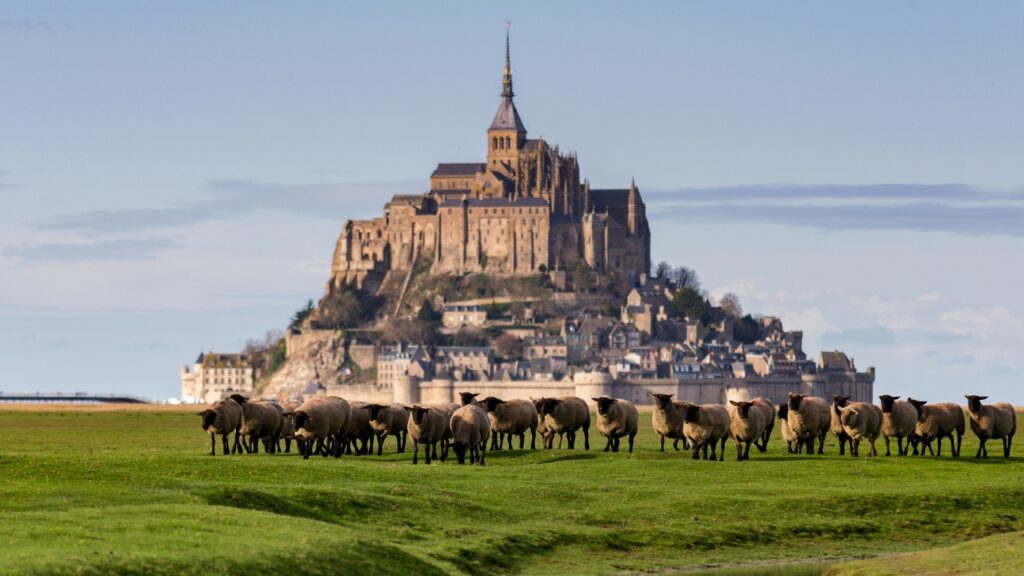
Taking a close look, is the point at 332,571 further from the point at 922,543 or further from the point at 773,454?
the point at 773,454

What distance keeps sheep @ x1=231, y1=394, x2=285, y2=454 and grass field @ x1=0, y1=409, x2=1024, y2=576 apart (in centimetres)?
340

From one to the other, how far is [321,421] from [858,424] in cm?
1415

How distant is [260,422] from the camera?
51500mm

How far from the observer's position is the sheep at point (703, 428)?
48562mm

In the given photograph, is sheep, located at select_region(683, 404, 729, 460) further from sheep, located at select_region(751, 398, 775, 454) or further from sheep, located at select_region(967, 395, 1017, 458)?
sheep, located at select_region(967, 395, 1017, 458)

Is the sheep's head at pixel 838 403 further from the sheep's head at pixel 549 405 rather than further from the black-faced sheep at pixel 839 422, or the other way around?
the sheep's head at pixel 549 405

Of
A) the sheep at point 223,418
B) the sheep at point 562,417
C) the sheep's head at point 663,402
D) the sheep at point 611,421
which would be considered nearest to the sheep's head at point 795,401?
the sheep's head at point 663,402

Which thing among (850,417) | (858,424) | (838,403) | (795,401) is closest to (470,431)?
(795,401)

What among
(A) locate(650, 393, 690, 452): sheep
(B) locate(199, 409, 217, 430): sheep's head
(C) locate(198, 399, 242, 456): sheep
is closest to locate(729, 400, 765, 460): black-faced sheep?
(A) locate(650, 393, 690, 452): sheep

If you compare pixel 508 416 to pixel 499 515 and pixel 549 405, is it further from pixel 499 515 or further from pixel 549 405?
pixel 499 515

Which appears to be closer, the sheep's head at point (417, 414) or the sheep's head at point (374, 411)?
the sheep's head at point (417, 414)

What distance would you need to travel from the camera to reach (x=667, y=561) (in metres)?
33.9

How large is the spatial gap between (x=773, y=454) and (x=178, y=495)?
72.9 ft

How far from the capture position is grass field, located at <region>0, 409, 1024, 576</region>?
27.9 m
